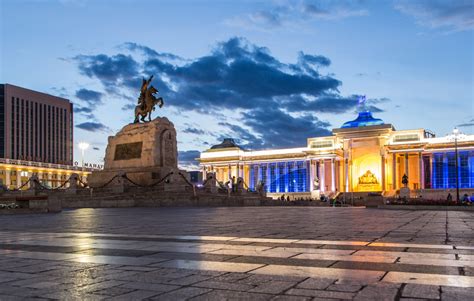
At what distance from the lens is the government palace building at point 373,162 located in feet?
279

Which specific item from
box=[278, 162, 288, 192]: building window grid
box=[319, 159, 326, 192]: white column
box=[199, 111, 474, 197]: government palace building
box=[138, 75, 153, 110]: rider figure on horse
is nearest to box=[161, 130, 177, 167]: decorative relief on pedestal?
box=[138, 75, 153, 110]: rider figure on horse

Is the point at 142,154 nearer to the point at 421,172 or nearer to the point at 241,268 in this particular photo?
the point at 241,268

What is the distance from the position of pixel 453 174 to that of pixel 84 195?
225 feet

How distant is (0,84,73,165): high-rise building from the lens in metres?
154

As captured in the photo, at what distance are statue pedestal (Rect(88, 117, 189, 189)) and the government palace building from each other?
159ft

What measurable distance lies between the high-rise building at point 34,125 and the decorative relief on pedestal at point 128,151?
111m

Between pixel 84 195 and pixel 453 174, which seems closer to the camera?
pixel 84 195

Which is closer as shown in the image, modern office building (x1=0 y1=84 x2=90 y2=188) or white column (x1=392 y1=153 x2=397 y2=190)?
Result: white column (x1=392 y1=153 x2=397 y2=190)

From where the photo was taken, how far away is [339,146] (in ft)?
303

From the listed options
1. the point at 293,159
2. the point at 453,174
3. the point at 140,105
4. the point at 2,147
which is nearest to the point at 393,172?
the point at 453,174

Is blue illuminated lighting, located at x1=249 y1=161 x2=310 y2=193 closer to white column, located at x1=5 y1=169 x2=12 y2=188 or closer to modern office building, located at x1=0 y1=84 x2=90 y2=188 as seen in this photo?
white column, located at x1=5 y1=169 x2=12 y2=188

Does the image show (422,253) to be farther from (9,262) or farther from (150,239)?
(9,262)

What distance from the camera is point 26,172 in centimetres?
11100

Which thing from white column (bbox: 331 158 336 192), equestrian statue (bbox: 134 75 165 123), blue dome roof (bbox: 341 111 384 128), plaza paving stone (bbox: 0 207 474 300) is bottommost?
plaza paving stone (bbox: 0 207 474 300)
